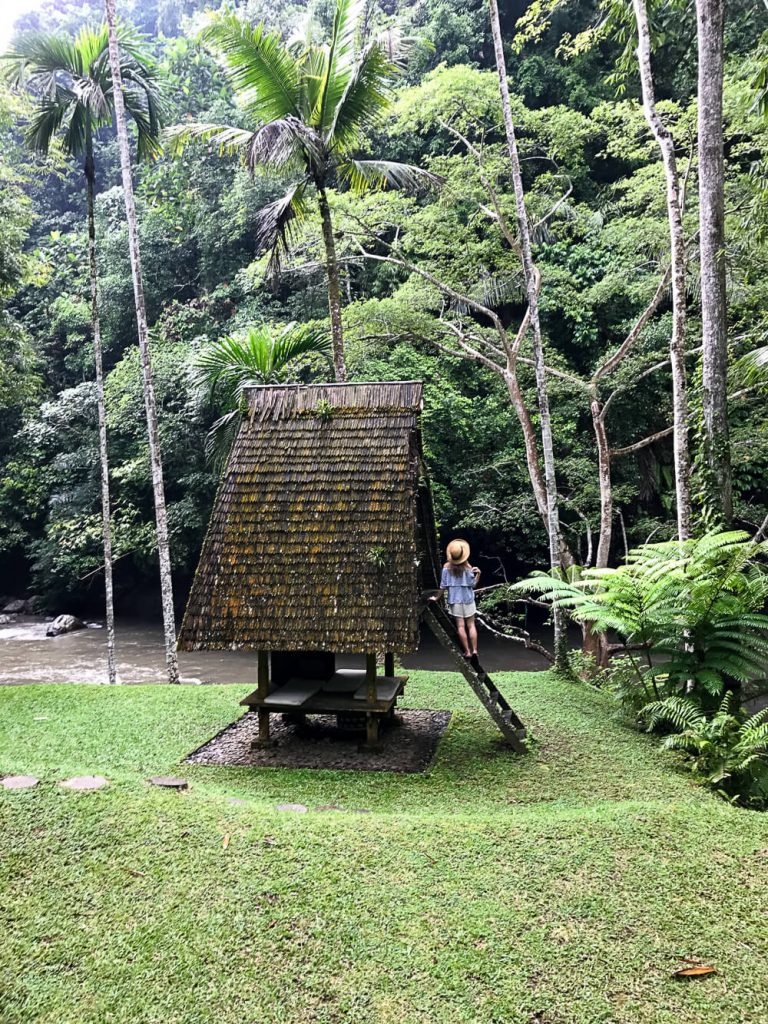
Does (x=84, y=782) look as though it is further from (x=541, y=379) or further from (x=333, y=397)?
(x=541, y=379)

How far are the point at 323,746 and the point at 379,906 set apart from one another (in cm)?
351

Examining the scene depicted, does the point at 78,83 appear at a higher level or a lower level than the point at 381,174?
higher

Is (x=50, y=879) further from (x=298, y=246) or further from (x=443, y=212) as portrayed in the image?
(x=298, y=246)

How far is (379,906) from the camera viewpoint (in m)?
3.97

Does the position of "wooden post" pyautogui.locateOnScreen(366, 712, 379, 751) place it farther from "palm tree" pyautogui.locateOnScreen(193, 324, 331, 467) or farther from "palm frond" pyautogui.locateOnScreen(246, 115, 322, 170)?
"palm frond" pyautogui.locateOnScreen(246, 115, 322, 170)

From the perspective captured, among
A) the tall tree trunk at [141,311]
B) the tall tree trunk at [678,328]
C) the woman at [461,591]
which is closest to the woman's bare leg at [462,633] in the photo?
the woman at [461,591]

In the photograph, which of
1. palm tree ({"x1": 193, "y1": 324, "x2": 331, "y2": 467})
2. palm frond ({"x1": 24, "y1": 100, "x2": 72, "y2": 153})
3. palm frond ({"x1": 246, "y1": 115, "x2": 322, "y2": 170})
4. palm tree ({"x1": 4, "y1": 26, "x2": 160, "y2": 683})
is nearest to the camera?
palm frond ({"x1": 246, "y1": 115, "x2": 322, "y2": 170})

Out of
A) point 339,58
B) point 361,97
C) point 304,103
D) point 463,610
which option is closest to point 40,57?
point 304,103

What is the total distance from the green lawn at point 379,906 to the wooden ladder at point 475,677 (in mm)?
1068

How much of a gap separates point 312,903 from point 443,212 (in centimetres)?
1236

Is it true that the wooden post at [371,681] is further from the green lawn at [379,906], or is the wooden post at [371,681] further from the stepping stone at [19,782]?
the stepping stone at [19,782]

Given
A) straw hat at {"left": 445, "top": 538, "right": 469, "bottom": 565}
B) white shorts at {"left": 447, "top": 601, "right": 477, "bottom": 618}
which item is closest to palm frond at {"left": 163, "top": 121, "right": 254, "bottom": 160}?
straw hat at {"left": 445, "top": 538, "right": 469, "bottom": 565}

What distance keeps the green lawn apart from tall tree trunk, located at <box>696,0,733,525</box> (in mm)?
3668

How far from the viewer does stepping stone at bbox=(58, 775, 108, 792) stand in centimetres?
519
